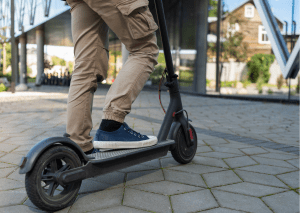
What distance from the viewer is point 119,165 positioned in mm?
1739

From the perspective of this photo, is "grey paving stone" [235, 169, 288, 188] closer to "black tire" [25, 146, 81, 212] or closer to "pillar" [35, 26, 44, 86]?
"black tire" [25, 146, 81, 212]

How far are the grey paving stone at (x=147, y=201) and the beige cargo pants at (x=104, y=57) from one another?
0.39 meters

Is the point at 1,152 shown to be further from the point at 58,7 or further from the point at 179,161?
the point at 58,7

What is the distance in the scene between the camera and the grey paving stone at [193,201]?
5.25 ft

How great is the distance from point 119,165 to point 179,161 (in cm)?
74

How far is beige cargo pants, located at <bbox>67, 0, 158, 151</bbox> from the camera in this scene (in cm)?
167

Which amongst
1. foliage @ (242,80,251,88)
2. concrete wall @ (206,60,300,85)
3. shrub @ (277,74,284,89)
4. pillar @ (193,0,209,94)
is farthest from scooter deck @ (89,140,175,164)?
pillar @ (193,0,209,94)

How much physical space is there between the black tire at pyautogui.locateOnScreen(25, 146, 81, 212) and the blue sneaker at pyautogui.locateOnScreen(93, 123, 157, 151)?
0.20m

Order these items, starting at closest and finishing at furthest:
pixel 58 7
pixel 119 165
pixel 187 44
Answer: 1. pixel 119 165
2. pixel 187 44
3. pixel 58 7

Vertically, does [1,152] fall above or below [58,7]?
below

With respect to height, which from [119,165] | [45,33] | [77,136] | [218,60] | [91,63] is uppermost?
[45,33]

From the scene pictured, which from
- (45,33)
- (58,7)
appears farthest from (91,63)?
(45,33)

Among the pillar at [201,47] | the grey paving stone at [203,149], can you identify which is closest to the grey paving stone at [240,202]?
the grey paving stone at [203,149]

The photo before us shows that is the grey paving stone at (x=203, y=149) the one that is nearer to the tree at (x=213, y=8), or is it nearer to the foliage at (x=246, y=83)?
the foliage at (x=246, y=83)
